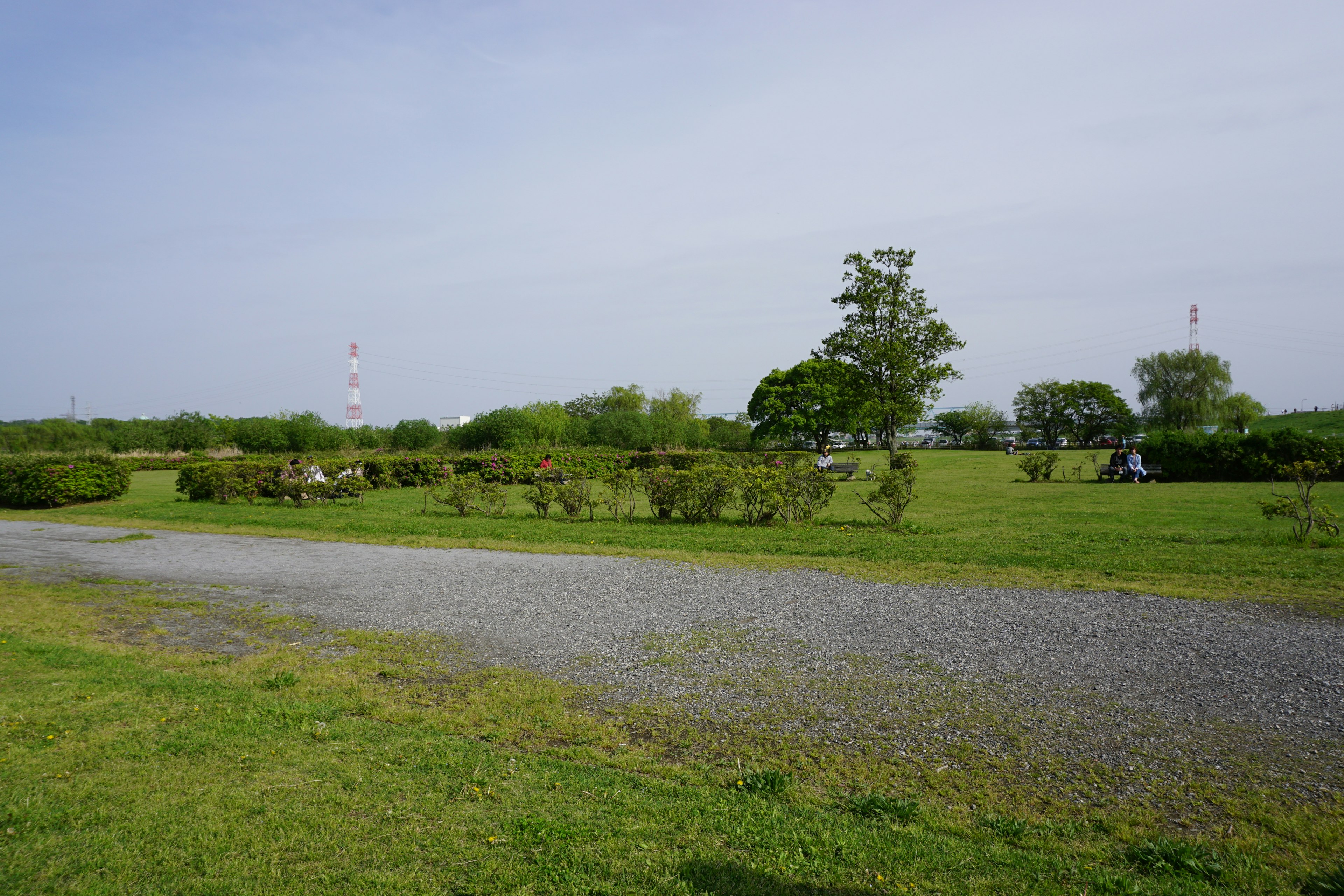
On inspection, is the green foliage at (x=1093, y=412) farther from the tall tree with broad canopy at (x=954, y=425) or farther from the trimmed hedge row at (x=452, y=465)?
the trimmed hedge row at (x=452, y=465)

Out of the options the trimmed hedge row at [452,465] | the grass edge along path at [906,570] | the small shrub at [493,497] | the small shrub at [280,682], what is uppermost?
the trimmed hedge row at [452,465]

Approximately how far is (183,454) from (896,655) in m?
47.5

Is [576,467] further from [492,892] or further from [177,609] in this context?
[492,892]

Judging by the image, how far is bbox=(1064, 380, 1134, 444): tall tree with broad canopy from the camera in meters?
67.7

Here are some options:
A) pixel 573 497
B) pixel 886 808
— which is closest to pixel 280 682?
pixel 886 808

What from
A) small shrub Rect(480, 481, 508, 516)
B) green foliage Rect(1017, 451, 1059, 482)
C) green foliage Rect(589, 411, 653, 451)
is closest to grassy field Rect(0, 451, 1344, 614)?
small shrub Rect(480, 481, 508, 516)

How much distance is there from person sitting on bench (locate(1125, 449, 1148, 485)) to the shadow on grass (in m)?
23.9

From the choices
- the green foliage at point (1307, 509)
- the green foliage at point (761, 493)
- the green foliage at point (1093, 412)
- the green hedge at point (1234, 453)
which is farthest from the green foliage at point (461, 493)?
the green foliage at point (1093, 412)

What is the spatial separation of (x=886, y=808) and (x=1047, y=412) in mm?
77507

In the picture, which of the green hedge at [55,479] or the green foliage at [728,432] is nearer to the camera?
the green hedge at [55,479]

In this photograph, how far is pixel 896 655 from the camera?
6062 millimetres

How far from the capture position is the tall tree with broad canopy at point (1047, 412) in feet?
233

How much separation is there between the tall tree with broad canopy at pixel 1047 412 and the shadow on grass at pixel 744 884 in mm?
74292

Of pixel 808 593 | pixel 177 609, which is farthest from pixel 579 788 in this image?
pixel 177 609
